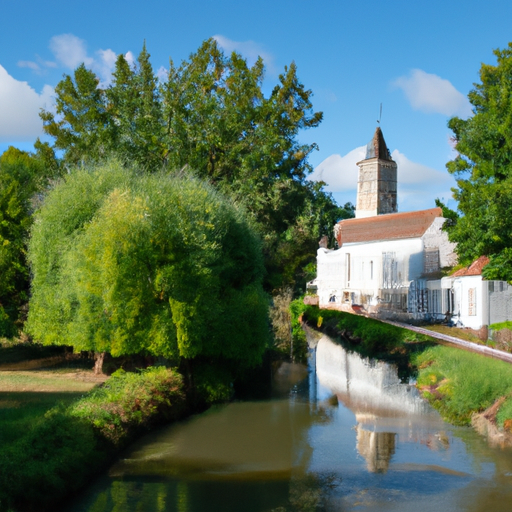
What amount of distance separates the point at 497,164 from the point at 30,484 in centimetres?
2652

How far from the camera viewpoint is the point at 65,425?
14.0 metres

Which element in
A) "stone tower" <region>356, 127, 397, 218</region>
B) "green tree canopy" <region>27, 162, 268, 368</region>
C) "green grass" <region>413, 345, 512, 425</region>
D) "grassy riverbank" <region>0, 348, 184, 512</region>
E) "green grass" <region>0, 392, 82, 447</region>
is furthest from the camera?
"stone tower" <region>356, 127, 397, 218</region>

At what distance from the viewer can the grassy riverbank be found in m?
11.8

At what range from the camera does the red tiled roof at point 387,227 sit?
143ft

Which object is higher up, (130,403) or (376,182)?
(376,182)

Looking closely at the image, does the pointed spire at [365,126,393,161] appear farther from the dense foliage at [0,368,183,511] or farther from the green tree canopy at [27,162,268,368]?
the dense foliage at [0,368,183,511]

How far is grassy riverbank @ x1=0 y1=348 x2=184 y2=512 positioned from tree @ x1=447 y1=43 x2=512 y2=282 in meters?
16.1

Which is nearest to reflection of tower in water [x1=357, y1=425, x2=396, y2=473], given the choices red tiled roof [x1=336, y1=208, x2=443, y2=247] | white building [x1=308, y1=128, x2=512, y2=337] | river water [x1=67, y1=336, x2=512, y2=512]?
river water [x1=67, y1=336, x2=512, y2=512]

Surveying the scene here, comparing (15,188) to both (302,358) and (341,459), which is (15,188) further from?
(341,459)

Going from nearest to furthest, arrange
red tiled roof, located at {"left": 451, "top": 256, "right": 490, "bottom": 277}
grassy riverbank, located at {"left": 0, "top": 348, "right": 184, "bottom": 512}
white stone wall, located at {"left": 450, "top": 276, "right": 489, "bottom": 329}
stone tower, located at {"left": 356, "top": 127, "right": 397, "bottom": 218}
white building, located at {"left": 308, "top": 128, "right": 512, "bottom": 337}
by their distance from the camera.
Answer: grassy riverbank, located at {"left": 0, "top": 348, "right": 184, "bottom": 512} → white stone wall, located at {"left": 450, "top": 276, "right": 489, "bottom": 329} → red tiled roof, located at {"left": 451, "top": 256, "right": 490, "bottom": 277} → white building, located at {"left": 308, "top": 128, "right": 512, "bottom": 337} → stone tower, located at {"left": 356, "top": 127, "right": 397, "bottom": 218}

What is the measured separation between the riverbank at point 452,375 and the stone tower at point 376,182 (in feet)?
127

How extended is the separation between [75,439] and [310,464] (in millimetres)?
5919

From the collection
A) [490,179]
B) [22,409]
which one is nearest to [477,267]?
[490,179]

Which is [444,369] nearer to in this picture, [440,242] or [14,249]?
[440,242]
